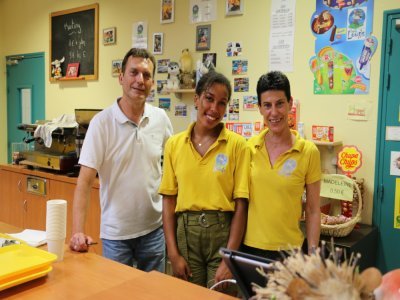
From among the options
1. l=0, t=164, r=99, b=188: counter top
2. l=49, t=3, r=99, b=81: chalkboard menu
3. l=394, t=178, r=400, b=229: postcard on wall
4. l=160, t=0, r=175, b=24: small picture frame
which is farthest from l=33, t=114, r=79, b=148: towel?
l=394, t=178, r=400, b=229: postcard on wall

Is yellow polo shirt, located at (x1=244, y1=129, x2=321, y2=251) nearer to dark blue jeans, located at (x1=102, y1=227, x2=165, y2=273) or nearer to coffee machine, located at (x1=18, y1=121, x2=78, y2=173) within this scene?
dark blue jeans, located at (x1=102, y1=227, x2=165, y2=273)

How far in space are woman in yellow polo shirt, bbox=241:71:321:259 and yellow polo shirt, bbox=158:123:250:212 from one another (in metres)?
0.06

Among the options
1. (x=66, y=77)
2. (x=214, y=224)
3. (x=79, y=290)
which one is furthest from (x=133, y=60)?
(x=66, y=77)

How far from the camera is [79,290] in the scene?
1.25 m

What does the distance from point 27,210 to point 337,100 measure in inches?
117

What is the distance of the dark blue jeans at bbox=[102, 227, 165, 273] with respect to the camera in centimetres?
193

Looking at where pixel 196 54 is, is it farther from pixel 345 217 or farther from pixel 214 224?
pixel 214 224

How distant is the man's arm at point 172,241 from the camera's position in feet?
5.41

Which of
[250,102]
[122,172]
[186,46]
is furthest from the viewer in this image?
[186,46]

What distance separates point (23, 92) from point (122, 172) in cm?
377

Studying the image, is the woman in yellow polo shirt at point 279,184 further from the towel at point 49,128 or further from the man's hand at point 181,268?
the towel at point 49,128

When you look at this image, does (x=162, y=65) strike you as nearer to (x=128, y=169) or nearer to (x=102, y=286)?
(x=128, y=169)

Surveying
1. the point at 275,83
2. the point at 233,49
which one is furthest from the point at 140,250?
the point at 233,49

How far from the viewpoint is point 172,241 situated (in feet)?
5.55
